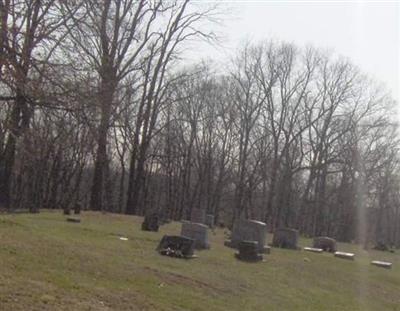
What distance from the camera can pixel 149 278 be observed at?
33.4ft

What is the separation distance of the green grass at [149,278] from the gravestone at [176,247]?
10.1 inches

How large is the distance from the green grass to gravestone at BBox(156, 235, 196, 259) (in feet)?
0.84

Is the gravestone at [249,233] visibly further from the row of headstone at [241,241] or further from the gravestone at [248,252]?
the gravestone at [248,252]

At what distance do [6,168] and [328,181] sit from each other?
4308cm

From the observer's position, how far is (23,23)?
10.6 metres

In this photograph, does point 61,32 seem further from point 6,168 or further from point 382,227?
point 382,227

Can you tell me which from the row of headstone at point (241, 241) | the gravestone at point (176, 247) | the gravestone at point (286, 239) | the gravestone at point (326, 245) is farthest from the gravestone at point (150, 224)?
the gravestone at point (326, 245)

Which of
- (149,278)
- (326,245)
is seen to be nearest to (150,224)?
(326,245)

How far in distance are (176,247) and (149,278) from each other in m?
3.37

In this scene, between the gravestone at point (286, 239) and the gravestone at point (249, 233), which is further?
the gravestone at point (286, 239)

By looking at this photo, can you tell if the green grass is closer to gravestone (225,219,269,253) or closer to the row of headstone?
the row of headstone

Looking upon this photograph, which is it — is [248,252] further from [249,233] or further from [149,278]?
[149,278]

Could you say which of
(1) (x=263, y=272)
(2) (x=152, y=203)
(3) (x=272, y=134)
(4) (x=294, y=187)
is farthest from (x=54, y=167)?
(1) (x=263, y=272)

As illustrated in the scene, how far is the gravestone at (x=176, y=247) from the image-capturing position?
43.8 feet
